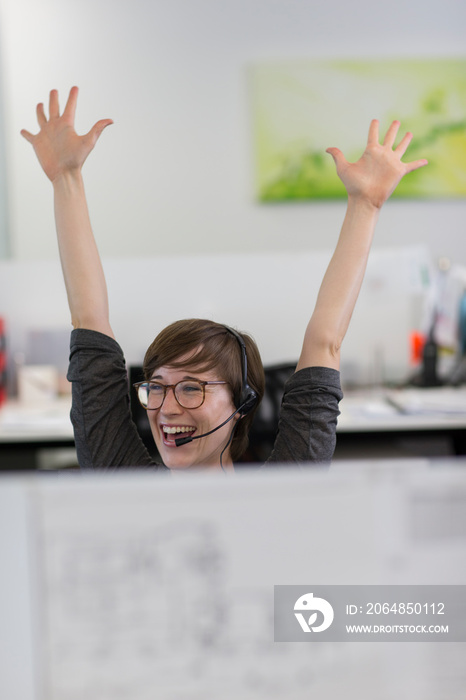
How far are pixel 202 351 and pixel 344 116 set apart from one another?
2661mm

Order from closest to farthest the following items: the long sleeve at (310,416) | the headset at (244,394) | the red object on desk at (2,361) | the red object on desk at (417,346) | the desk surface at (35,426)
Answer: the long sleeve at (310,416) → the headset at (244,394) → the desk surface at (35,426) → the red object on desk at (2,361) → the red object on desk at (417,346)

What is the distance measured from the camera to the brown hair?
101 cm

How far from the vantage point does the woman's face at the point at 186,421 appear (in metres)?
0.99

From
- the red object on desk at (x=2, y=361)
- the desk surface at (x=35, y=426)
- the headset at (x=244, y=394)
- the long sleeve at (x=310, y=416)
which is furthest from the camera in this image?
the red object on desk at (x=2, y=361)

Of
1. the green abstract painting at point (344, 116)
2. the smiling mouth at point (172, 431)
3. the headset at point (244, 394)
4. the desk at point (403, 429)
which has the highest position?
the green abstract painting at point (344, 116)

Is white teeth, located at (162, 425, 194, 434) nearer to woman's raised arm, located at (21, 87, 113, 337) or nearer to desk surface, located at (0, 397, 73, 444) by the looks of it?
woman's raised arm, located at (21, 87, 113, 337)

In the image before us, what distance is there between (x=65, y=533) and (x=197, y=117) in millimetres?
3288

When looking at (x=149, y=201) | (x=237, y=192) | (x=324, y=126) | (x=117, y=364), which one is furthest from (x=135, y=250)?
(x=117, y=364)

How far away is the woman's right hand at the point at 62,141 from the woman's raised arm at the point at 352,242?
363mm

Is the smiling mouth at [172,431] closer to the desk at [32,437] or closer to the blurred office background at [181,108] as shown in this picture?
the desk at [32,437]

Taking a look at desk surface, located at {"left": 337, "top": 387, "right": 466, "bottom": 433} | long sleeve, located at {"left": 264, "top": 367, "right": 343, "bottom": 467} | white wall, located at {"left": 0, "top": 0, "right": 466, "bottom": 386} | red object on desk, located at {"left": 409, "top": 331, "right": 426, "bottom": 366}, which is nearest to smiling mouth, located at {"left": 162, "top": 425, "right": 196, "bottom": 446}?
long sleeve, located at {"left": 264, "top": 367, "right": 343, "bottom": 467}

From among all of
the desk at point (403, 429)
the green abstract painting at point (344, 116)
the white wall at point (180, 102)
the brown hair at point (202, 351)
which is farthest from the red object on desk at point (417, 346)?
the brown hair at point (202, 351)

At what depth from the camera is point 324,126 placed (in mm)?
3340

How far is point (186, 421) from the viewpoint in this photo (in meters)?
1.00
